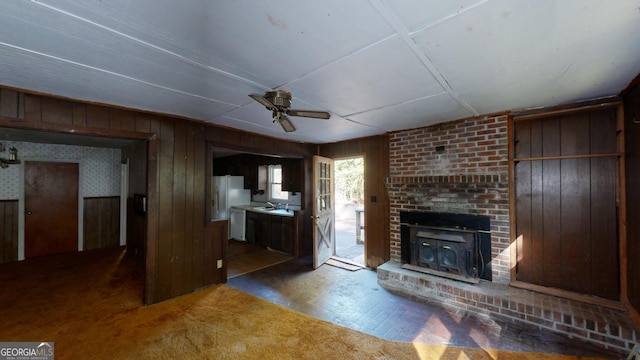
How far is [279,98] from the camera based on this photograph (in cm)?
207

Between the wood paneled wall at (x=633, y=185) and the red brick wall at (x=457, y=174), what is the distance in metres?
0.91

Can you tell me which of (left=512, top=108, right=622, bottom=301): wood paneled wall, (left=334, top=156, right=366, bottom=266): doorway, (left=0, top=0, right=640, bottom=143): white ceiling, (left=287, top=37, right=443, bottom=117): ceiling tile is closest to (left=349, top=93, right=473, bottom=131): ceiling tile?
(left=0, top=0, right=640, bottom=143): white ceiling

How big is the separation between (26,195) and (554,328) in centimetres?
833

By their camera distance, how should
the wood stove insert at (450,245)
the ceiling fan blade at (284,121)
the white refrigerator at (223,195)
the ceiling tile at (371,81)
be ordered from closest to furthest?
the ceiling tile at (371,81) → the ceiling fan blade at (284,121) → the wood stove insert at (450,245) → the white refrigerator at (223,195)

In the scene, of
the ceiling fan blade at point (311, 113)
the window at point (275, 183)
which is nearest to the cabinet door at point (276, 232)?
the window at point (275, 183)

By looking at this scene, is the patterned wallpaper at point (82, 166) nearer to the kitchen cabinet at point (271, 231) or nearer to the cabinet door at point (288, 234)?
the kitchen cabinet at point (271, 231)

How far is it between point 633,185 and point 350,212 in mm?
8826

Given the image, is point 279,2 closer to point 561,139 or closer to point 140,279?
point 561,139

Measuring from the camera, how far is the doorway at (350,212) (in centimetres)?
533

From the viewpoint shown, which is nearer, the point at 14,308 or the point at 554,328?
the point at 554,328

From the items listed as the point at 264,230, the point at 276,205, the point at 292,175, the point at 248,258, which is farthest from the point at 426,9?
the point at 276,205

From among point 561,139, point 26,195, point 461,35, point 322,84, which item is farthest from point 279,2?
point 26,195

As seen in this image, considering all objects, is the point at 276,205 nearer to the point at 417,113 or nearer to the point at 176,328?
the point at 176,328

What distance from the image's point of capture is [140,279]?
3.71 m
